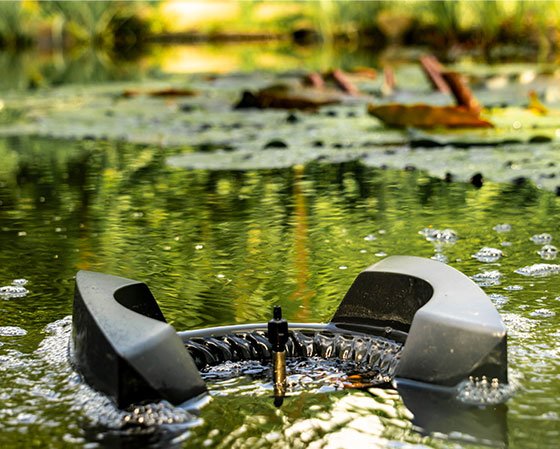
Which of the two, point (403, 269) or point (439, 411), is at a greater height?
point (403, 269)

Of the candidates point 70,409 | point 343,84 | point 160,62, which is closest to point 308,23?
point 160,62

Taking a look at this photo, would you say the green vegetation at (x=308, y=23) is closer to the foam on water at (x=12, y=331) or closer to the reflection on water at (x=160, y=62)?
the reflection on water at (x=160, y=62)

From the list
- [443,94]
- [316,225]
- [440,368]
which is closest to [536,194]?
[316,225]

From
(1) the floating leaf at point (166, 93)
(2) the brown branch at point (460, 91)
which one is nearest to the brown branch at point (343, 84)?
(1) the floating leaf at point (166, 93)

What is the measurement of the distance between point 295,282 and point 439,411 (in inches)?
36.7

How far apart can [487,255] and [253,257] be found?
→ 1.96 feet

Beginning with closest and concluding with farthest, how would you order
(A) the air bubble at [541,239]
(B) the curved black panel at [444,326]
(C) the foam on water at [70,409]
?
(C) the foam on water at [70,409] → (B) the curved black panel at [444,326] → (A) the air bubble at [541,239]

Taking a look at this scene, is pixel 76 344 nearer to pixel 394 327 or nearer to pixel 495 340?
pixel 394 327

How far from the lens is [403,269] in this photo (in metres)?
2.11

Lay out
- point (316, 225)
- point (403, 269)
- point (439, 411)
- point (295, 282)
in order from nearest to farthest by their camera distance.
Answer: point (439, 411) < point (403, 269) < point (295, 282) < point (316, 225)

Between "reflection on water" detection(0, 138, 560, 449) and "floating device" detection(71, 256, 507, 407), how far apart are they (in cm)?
7

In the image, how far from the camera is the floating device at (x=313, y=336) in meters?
1.78

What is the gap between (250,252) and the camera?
3.03 meters

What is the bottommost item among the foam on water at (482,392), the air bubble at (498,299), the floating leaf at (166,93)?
the air bubble at (498,299)
